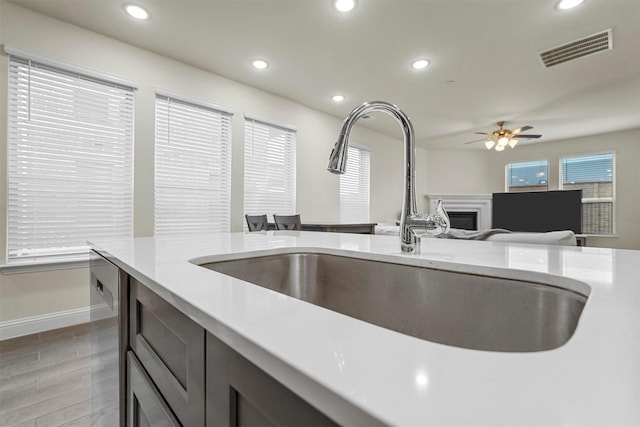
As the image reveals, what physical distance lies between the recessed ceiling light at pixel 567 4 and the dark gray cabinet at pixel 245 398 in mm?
3321

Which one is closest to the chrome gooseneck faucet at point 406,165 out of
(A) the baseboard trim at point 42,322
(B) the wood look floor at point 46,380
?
(B) the wood look floor at point 46,380

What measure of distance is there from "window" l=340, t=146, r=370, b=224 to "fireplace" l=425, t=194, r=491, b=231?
191cm

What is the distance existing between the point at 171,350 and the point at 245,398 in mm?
283

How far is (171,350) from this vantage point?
1.86 feet

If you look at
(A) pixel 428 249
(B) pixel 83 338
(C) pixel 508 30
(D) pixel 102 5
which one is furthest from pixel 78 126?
(C) pixel 508 30

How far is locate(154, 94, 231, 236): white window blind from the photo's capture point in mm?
3238

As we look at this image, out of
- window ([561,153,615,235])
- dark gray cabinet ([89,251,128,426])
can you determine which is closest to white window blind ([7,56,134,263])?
dark gray cabinet ([89,251,128,426])

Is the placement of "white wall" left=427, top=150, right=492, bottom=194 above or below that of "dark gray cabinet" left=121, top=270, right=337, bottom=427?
above

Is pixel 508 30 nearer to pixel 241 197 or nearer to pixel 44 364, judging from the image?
pixel 241 197

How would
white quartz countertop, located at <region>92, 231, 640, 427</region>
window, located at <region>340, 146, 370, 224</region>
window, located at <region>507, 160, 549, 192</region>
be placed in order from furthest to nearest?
window, located at <region>507, 160, 549, 192</region>, window, located at <region>340, 146, 370, 224</region>, white quartz countertop, located at <region>92, 231, 640, 427</region>

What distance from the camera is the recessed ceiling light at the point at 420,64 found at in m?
3.32

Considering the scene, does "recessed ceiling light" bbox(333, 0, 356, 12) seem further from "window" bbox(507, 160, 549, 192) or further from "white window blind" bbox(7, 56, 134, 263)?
"window" bbox(507, 160, 549, 192)

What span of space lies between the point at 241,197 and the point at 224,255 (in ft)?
9.96

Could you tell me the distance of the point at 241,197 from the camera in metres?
3.86
